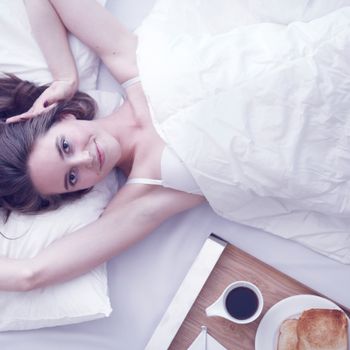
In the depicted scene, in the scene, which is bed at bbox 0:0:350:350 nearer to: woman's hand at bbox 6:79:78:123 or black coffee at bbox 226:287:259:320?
black coffee at bbox 226:287:259:320

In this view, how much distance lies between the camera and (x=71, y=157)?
3.60 ft

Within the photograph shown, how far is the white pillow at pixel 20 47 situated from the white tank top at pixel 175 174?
0.42 metres

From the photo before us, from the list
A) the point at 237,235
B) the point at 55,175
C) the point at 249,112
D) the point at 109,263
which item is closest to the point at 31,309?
the point at 109,263

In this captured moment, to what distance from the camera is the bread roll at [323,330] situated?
1.01m

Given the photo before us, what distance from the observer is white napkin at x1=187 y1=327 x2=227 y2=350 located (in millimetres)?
1070

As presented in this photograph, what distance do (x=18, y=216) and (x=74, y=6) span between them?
0.56 metres

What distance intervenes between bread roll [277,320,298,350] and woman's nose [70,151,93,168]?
0.57 meters

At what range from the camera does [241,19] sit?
1.25 m

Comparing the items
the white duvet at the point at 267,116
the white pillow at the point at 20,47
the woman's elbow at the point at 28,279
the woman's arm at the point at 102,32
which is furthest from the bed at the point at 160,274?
the white pillow at the point at 20,47

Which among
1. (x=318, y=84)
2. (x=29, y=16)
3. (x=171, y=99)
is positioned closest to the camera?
(x=318, y=84)

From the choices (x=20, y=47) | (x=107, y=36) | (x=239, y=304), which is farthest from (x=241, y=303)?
(x=20, y=47)

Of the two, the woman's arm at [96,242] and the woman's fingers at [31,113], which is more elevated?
the woman's fingers at [31,113]

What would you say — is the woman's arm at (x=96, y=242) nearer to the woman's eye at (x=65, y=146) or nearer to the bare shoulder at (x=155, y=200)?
the bare shoulder at (x=155, y=200)

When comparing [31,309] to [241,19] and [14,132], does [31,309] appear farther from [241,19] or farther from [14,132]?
[241,19]
